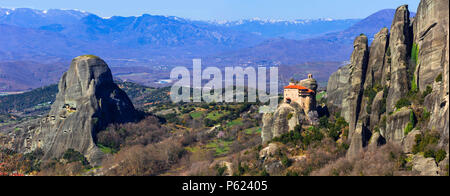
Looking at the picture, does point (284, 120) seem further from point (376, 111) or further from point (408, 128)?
point (408, 128)

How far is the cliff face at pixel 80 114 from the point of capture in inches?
3167

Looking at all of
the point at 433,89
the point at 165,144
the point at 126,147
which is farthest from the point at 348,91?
the point at 126,147

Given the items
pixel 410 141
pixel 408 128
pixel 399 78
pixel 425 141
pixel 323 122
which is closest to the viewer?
pixel 425 141

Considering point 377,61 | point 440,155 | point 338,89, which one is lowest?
point 440,155

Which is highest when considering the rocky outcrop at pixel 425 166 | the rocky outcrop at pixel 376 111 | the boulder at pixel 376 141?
the rocky outcrop at pixel 376 111

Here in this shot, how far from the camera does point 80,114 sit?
8275 centimetres

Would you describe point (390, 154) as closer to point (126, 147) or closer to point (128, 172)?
point (128, 172)

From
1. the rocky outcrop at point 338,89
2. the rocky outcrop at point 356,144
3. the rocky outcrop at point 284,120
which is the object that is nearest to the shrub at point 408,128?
the rocky outcrop at point 356,144

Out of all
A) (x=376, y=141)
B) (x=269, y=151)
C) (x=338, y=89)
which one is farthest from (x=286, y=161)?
(x=338, y=89)

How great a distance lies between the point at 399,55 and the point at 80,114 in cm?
5161

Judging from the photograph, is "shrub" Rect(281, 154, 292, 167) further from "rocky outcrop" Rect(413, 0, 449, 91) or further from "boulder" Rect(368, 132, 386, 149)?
"rocky outcrop" Rect(413, 0, 449, 91)

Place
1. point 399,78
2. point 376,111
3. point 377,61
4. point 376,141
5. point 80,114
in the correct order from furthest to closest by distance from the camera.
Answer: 1. point 80,114
2. point 377,61
3. point 376,111
4. point 399,78
5. point 376,141

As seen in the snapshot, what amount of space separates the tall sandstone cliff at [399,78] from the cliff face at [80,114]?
40296 mm

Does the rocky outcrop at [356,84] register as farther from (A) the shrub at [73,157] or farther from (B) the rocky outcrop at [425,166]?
(A) the shrub at [73,157]
